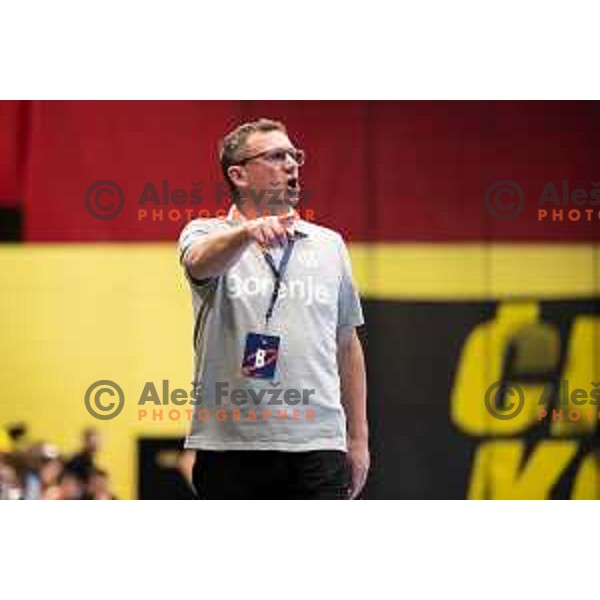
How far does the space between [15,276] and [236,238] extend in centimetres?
103

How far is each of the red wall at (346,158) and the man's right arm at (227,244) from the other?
1.53 feet

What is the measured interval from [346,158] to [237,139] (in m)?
0.38

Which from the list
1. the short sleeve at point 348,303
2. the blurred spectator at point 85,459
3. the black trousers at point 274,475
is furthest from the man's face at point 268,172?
the blurred spectator at point 85,459

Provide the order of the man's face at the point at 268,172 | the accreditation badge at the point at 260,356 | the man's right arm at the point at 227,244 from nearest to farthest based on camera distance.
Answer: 1. the man's right arm at the point at 227,244
2. the accreditation badge at the point at 260,356
3. the man's face at the point at 268,172

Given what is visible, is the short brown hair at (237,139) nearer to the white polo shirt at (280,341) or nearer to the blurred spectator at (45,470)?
the white polo shirt at (280,341)

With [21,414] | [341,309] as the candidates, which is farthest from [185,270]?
[21,414]

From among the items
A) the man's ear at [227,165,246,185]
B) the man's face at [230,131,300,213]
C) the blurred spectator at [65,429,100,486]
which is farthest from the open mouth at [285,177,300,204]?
the blurred spectator at [65,429,100,486]

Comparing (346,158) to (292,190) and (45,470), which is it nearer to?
(292,190)

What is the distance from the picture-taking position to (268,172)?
3836 mm

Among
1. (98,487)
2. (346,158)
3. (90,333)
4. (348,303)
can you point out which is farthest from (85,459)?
(346,158)

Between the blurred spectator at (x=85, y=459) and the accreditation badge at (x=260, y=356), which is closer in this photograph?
the accreditation badge at (x=260, y=356)

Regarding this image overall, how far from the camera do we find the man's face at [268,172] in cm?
384

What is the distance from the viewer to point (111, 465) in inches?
159

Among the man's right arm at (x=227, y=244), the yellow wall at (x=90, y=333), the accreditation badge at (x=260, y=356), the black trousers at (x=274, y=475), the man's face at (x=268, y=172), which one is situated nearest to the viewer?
the man's right arm at (x=227, y=244)
